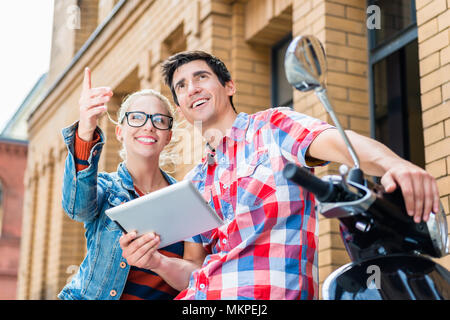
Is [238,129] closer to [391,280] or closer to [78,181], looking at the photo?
[78,181]

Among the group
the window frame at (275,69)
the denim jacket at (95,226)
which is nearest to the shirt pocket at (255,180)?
the denim jacket at (95,226)

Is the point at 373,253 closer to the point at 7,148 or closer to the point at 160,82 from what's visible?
the point at 160,82

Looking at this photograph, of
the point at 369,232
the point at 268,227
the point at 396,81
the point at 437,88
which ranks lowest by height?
the point at 369,232

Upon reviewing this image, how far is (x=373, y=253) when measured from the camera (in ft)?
4.99

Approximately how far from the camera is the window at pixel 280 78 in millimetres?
6068

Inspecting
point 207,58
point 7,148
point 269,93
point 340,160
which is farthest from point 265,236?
point 7,148

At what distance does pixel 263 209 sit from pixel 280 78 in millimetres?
4366

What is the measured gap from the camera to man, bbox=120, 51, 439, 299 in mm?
1857

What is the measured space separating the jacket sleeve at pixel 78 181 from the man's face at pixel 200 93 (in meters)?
0.36

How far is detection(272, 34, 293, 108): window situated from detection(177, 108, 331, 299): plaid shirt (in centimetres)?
396

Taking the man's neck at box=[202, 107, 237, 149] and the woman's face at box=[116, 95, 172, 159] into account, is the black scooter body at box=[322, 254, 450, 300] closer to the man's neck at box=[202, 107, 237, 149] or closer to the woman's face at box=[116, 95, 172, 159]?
the man's neck at box=[202, 107, 237, 149]

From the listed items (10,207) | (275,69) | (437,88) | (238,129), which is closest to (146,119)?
(238,129)

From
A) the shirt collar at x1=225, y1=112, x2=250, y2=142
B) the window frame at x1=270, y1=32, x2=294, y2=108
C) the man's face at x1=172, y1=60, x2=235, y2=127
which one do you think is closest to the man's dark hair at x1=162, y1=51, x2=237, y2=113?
the man's face at x1=172, y1=60, x2=235, y2=127

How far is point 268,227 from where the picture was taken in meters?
1.92
